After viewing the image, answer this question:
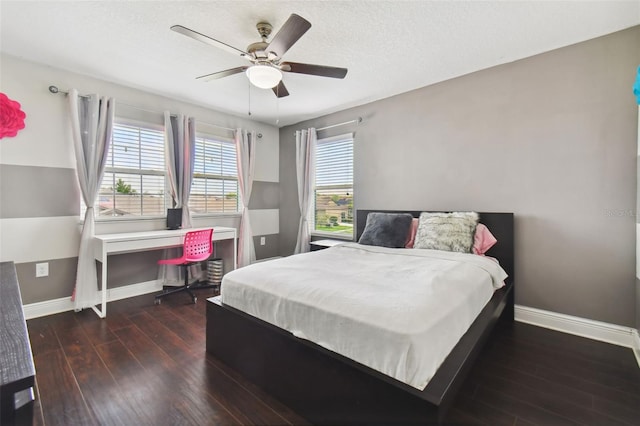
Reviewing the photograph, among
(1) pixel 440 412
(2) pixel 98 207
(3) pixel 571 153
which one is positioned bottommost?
(1) pixel 440 412

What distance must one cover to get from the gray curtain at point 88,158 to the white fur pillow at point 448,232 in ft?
10.9

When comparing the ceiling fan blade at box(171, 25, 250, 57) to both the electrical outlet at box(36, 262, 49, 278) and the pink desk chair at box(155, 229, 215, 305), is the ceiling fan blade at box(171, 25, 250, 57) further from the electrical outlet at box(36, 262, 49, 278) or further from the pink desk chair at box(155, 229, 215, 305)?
the electrical outlet at box(36, 262, 49, 278)

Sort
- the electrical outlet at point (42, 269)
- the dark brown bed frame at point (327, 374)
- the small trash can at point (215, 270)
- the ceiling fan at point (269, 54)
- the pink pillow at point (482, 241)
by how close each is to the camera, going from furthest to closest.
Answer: the small trash can at point (215, 270), the electrical outlet at point (42, 269), the pink pillow at point (482, 241), the ceiling fan at point (269, 54), the dark brown bed frame at point (327, 374)

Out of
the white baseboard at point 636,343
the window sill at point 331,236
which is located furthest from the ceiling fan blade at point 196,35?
the white baseboard at point 636,343

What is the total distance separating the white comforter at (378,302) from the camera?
3.98ft

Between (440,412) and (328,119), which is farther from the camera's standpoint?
(328,119)

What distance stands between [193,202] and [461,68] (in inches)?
142

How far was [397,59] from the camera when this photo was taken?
265 cm

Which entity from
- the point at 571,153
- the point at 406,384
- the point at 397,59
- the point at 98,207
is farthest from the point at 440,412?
the point at 98,207

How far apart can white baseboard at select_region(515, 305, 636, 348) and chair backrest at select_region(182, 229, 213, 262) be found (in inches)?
131

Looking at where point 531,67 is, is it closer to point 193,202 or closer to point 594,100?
point 594,100

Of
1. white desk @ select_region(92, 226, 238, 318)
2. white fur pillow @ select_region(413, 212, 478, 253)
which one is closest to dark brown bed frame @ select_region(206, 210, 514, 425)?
white fur pillow @ select_region(413, 212, 478, 253)

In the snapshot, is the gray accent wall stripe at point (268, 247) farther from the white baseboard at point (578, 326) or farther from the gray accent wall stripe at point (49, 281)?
the white baseboard at point (578, 326)

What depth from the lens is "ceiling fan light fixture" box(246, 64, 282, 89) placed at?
1.99 m
